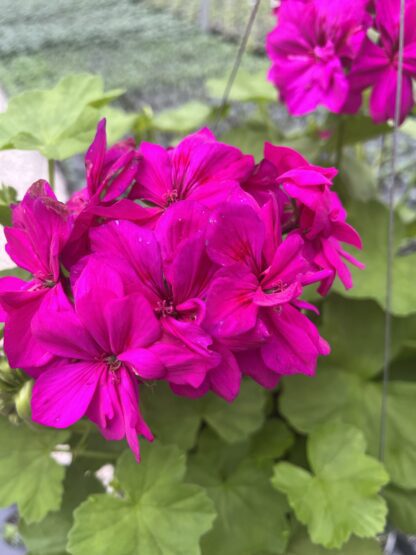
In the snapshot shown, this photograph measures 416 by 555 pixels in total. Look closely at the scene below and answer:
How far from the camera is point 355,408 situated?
2.58 feet

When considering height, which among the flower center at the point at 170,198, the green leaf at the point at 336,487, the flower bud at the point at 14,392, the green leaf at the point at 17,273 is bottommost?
the green leaf at the point at 336,487

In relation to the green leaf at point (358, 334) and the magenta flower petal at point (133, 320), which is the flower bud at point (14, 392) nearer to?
the magenta flower petal at point (133, 320)

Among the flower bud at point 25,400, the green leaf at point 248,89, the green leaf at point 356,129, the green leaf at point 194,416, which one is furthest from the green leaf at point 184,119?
the flower bud at point 25,400

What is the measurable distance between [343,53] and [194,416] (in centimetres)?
38

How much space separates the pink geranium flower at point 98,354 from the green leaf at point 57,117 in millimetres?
253

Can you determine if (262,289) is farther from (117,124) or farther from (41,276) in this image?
(117,124)

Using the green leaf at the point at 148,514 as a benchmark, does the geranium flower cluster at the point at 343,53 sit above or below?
above

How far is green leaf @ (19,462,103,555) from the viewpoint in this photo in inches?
27.3

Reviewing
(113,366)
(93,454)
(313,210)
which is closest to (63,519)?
(93,454)

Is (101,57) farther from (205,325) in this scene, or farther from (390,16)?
(205,325)

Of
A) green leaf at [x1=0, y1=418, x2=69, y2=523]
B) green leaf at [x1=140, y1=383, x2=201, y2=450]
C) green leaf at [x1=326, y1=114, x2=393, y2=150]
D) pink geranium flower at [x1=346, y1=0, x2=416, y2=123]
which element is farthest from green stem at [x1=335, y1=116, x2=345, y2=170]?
green leaf at [x1=0, y1=418, x2=69, y2=523]

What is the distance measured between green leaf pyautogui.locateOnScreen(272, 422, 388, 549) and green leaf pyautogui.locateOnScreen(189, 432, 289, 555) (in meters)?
0.05

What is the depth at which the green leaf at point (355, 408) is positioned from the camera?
30.3 inches

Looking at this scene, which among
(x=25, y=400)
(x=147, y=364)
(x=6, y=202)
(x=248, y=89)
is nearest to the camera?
(x=147, y=364)
